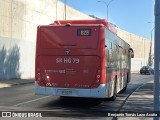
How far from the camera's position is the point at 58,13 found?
53.4 meters

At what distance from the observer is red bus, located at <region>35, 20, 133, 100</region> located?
13.4m

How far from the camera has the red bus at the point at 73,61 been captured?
44.1 ft

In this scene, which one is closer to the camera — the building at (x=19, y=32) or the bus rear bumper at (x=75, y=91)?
the bus rear bumper at (x=75, y=91)

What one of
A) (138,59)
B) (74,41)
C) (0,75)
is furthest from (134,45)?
(74,41)

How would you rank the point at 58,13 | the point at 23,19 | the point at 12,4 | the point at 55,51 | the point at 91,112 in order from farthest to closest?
the point at 58,13 → the point at 23,19 → the point at 12,4 → the point at 55,51 → the point at 91,112

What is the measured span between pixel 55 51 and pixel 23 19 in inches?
1041

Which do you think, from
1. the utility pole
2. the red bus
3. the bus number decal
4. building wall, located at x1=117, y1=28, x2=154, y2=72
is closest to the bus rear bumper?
the red bus

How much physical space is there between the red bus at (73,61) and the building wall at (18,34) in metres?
20.6

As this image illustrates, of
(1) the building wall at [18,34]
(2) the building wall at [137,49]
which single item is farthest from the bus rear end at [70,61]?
(2) the building wall at [137,49]

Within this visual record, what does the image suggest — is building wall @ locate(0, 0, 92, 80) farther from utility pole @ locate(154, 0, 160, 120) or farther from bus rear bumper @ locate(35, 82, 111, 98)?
utility pole @ locate(154, 0, 160, 120)

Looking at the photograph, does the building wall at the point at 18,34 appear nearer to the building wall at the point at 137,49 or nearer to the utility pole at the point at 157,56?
the utility pole at the point at 157,56

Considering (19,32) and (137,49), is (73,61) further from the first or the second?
(137,49)

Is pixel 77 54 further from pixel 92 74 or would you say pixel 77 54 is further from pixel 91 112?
pixel 91 112

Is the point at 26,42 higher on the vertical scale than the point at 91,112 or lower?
higher
